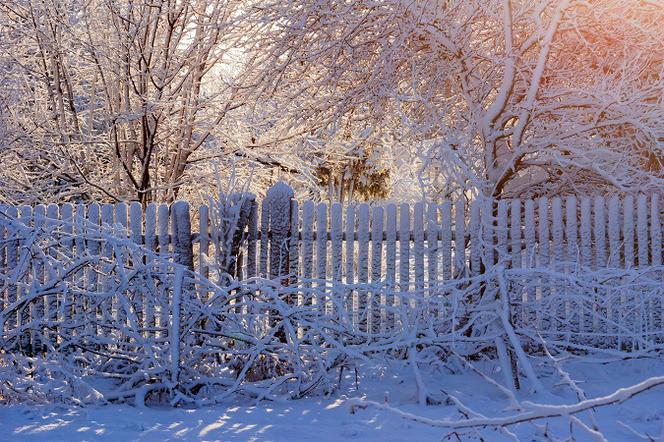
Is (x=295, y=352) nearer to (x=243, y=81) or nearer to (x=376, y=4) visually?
(x=376, y=4)

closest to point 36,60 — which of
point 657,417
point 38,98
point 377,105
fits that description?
point 38,98

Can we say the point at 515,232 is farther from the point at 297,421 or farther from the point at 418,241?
the point at 297,421

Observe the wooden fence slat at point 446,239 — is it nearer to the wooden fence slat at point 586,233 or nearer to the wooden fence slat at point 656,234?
the wooden fence slat at point 586,233

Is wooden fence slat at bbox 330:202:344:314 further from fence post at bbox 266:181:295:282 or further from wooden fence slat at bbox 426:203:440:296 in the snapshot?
wooden fence slat at bbox 426:203:440:296

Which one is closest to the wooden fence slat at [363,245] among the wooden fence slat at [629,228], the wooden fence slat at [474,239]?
the wooden fence slat at [474,239]

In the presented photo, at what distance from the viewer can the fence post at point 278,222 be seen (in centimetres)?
779

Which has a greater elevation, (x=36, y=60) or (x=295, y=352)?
(x=36, y=60)

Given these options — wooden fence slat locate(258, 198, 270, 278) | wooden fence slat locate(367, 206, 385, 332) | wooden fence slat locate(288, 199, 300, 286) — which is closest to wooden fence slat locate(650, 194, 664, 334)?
wooden fence slat locate(367, 206, 385, 332)

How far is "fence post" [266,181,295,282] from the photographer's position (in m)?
7.79

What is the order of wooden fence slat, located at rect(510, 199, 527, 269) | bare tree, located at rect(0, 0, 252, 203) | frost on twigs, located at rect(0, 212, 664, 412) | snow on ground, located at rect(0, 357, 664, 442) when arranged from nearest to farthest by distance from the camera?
snow on ground, located at rect(0, 357, 664, 442)
frost on twigs, located at rect(0, 212, 664, 412)
wooden fence slat, located at rect(510, 199, 527, 269)
bare tree, located at rect(0, 0, 252, 203)

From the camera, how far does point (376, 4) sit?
8.22 metres

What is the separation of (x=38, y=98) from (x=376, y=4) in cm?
588

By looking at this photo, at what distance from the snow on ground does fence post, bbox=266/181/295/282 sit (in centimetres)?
233

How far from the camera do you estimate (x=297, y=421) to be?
473cm
